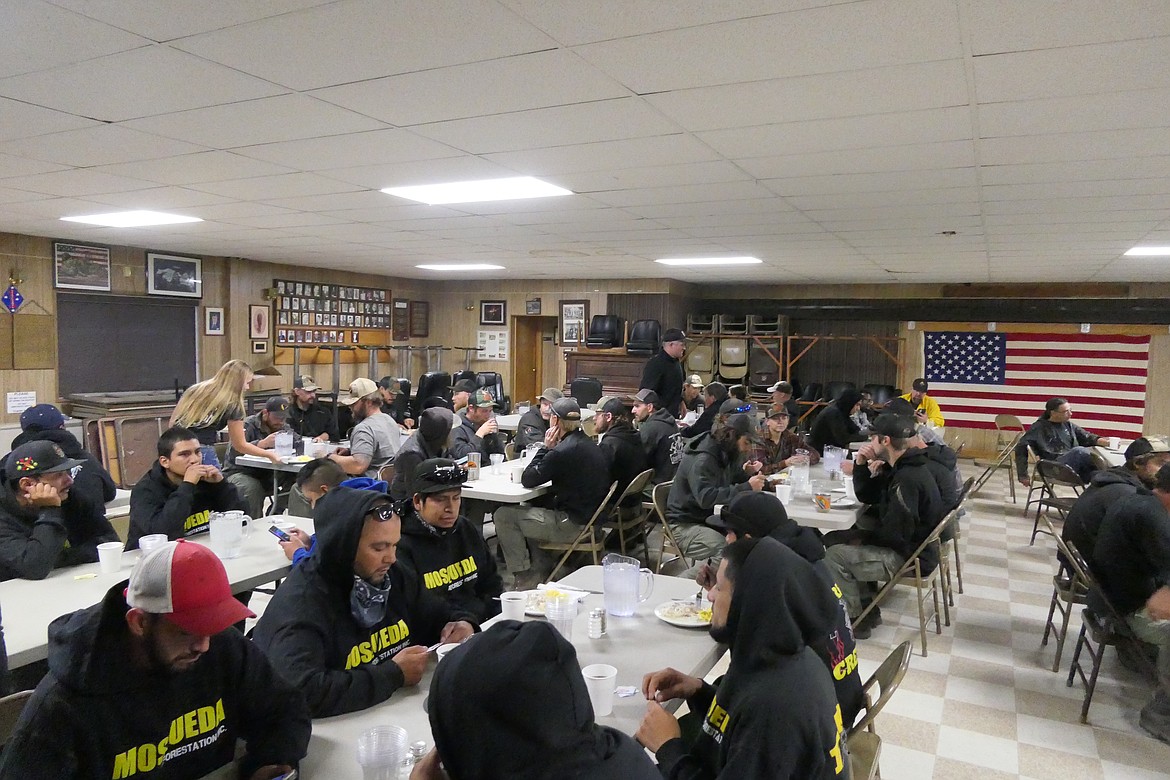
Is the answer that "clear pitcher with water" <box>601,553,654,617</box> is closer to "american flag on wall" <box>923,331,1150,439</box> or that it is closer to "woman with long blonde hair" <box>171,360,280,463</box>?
"woman with long blonde hair" <box>171,360,280,463</box>

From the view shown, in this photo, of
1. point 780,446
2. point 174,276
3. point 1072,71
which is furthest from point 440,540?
point 174,276

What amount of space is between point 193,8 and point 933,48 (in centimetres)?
221

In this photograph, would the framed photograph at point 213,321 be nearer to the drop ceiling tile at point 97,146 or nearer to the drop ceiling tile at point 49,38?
the drop ceiling tile at point 97,146

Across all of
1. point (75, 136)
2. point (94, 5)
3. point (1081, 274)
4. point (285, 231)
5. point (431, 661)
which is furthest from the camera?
point (1081, 274)

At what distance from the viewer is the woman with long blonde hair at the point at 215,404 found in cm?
515

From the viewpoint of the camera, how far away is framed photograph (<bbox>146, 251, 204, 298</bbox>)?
28.5 ft

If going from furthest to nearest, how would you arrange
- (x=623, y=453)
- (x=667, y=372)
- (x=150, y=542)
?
(x=667, y=372), (x=623, y=453), (x=150, y=542)

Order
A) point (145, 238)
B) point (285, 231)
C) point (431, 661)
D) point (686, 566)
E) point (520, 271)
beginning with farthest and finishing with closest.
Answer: point (520, 271), point (145, 238), point (285, 231), point (686, 566), point (431, 661)

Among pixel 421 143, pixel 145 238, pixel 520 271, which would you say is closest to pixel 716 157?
pixel 421 143

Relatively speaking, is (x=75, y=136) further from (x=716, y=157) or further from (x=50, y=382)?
(x=50, y=382)

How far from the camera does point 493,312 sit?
12914mm

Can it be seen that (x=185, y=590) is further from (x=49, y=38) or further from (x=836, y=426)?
(x=836, y=426)

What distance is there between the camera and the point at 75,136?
11.8ft

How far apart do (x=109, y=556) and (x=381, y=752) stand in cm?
196
